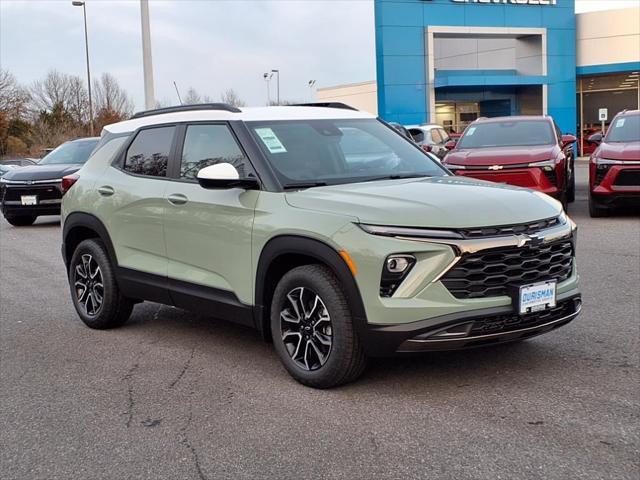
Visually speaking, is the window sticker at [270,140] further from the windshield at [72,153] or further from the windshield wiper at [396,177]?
the windshield at [72,153]

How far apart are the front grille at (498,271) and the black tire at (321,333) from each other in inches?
24.9

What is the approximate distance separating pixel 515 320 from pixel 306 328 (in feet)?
4.03

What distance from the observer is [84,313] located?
6.52 metres

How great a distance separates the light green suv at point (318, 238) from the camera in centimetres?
414

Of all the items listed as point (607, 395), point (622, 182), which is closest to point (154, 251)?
point (607, 395)

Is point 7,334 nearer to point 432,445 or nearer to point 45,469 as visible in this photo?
point 45,469

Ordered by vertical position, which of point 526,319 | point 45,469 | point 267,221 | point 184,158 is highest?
point 184,158

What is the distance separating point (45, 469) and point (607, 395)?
3.06 metres

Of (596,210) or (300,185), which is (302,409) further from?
(596,210)

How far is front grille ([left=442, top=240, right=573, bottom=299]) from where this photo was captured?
4.13m

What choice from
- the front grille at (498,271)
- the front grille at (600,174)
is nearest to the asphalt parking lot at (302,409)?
the front grille at (498,271)

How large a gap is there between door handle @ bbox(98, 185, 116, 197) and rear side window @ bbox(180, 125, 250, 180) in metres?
0.87

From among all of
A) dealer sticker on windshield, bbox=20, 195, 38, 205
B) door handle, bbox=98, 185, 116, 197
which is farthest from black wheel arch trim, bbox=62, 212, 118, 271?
dealer sticker on windshield, bbox=20, 195, 38, 205

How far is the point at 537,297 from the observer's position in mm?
Answer: 4348
